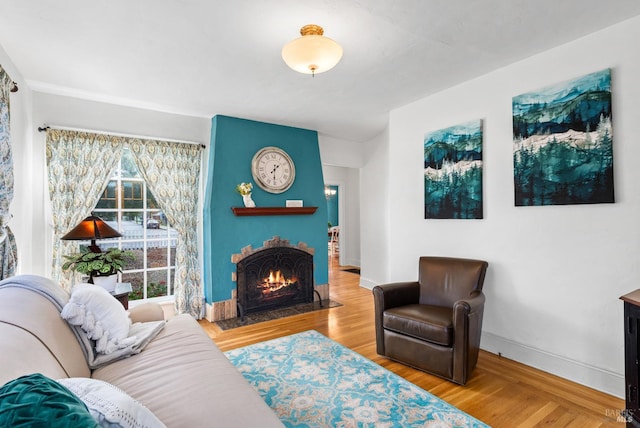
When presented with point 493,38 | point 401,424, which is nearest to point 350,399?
point 401,424

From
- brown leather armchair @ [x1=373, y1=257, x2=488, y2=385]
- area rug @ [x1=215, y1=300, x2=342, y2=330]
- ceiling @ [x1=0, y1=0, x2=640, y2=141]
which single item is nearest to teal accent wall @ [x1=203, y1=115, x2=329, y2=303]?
area rug @ [x1=215, y1=300, x2=342, y2=330]

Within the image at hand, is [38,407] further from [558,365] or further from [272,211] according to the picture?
[272,211]

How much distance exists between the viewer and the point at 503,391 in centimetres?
233

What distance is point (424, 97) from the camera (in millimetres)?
3582

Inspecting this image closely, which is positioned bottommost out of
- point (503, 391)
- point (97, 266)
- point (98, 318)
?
point (503, 391)

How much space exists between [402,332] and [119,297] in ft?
8.00

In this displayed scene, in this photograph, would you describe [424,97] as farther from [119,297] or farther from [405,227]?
[119,297]

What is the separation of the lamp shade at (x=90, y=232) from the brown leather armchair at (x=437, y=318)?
2.50 meters

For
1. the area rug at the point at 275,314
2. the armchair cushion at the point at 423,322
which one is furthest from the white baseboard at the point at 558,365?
the area rug at the point at 275,314

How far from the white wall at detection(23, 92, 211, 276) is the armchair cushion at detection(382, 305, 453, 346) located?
11.3ft

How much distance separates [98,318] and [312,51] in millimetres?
2128

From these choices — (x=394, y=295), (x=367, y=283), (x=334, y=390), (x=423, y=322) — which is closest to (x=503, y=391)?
(x=423, y=322)

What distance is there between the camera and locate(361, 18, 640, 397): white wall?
2.22 meters

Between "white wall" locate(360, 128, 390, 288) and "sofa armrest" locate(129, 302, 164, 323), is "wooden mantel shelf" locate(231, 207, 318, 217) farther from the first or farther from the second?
"sofa armrest" locate(129, 302, 164, 323)
